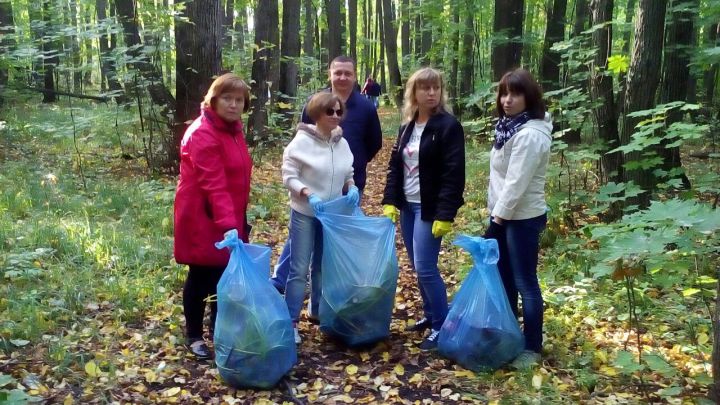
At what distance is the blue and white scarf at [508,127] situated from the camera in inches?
124

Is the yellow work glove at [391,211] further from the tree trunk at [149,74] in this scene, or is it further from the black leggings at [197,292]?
the tree trunk at [149,74]

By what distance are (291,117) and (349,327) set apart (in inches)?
336

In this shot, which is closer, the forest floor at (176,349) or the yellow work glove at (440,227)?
the forest floor at (176,349)

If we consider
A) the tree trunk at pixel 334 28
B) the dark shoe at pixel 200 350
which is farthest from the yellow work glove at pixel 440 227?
the tree trunk at pixel 334 28

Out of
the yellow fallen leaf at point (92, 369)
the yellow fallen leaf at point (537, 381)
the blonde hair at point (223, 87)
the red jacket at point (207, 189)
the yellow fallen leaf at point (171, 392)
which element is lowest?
the yellow fallen leaf at point (171, 392)

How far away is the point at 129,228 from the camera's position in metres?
5.45

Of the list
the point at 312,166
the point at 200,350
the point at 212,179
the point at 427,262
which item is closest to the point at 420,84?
the point at 312,166

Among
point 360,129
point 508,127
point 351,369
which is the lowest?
point 351,369

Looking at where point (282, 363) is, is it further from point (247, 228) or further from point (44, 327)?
point (44, 327)

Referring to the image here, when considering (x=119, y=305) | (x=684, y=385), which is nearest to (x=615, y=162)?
(x=684, y=385)

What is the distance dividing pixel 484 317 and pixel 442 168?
0.92 metres

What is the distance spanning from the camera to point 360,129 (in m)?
4.03

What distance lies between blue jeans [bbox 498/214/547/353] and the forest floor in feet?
0.72

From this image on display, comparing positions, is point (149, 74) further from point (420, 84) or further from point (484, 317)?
point (484, 317)
